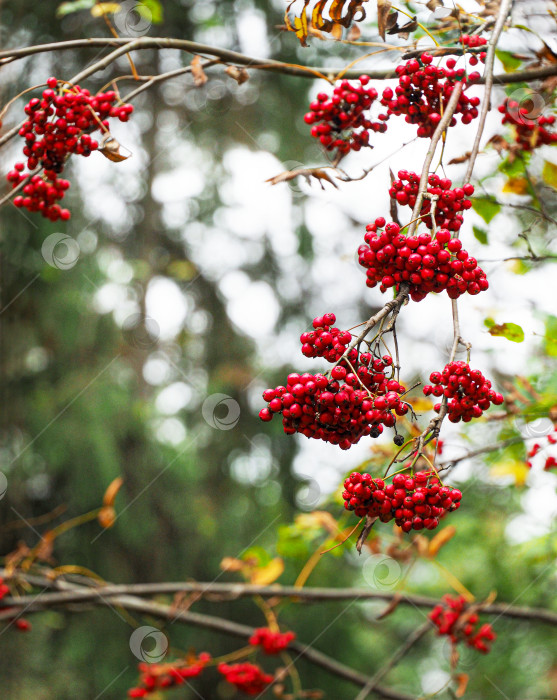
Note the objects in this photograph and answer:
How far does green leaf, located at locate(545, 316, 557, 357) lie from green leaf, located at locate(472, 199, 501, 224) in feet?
1.15

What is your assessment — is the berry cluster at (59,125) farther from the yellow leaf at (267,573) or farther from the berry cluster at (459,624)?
the berry cluster at (459,624)

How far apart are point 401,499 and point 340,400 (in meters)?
0.18

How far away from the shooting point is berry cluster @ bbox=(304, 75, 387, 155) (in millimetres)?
1369

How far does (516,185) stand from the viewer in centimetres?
179

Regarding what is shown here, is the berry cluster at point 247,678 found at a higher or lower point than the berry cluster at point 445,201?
lower

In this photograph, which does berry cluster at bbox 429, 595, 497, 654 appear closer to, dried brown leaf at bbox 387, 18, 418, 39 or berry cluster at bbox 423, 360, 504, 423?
berry cluster at bbox 423, 360, 504, 423

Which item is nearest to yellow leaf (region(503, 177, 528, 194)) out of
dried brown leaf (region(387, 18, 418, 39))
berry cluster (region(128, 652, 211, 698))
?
dried brown leaf (region(387, 18, 418, 39))

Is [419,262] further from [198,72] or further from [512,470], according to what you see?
[512,470]

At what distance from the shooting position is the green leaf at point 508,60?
157 centimetres

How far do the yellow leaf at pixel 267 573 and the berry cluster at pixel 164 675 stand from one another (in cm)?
36

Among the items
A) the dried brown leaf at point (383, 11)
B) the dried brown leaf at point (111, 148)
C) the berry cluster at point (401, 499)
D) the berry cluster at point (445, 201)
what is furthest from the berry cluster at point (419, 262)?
the dried brown leaf at point (111, 148)

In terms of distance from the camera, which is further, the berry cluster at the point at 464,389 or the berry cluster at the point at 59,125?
the berry cluster at the point at 59,125

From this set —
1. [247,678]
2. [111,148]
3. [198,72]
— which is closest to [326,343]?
[111,148]

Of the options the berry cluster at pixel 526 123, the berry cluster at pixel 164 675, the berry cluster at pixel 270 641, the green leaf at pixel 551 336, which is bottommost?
the berry cluster at pixel 164 675
